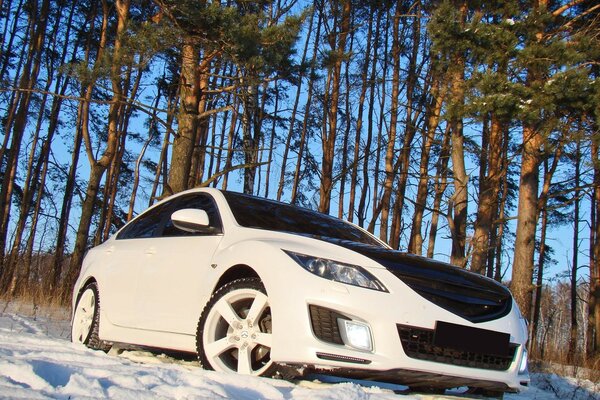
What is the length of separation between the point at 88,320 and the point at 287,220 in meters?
2.16

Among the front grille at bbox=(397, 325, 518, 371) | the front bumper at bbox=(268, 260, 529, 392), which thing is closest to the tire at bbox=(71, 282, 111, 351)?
the front bumper at bbox=(268, 260, 529, 392)

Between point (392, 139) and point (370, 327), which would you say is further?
point (392, 139)

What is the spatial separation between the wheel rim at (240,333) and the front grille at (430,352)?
763 millimetres

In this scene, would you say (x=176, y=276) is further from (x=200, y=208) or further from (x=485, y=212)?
(x=485, y=212)

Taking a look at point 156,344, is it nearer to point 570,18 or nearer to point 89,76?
point 89,76

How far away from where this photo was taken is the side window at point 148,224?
5.46 m

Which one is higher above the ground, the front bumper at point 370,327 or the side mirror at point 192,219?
the side mirror at point 192,219

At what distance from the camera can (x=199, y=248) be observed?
460 centimetres

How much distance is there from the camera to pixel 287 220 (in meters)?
4.88

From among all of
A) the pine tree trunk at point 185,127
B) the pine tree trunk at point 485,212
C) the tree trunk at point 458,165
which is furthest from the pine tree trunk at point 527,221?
the pine tree trunk at point 185,127

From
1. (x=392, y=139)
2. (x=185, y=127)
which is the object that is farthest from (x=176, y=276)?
(x=392, y=139)

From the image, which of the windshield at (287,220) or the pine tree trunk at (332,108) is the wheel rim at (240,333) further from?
the pine tree trunk at (332,108)

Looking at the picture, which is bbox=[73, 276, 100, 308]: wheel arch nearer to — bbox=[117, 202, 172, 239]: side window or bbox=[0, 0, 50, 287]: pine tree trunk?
bbox=[117, 202, 172, 239]: side window

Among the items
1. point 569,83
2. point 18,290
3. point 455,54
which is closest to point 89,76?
point 18,290
